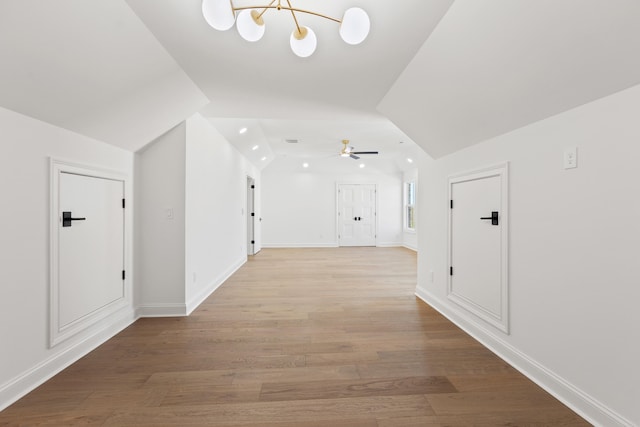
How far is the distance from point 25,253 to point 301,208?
272 inches

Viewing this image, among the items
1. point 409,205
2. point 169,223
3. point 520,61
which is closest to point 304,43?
point 520,61

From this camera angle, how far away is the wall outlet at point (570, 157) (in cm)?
160

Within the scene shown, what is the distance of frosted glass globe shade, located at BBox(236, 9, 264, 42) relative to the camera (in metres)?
1.27

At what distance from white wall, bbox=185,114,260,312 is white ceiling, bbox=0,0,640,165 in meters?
0.60

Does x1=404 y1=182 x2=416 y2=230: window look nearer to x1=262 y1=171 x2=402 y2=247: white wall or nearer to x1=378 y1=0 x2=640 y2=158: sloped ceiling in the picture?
x1=262 y1=171 x2=402 y2=247: white wall

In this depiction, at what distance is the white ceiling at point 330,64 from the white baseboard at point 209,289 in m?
1.80

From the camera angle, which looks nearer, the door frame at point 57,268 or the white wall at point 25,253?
the white wall at point 25,253

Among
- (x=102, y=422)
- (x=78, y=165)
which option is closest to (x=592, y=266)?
(x=102, y=422)

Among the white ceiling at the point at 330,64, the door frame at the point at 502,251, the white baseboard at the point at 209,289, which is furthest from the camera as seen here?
the white baseboard at the point at 209,289

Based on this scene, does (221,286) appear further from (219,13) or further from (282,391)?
(219,13)

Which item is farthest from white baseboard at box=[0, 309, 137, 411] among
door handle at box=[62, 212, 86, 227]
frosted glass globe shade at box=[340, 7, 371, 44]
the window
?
the window

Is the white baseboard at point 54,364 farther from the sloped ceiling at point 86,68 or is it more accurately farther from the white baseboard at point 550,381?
the white baseboard at point 550,381

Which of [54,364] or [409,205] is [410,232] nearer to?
[409,205]

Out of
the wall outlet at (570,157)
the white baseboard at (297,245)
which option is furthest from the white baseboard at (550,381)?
the white baseboard at (297,245)
